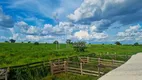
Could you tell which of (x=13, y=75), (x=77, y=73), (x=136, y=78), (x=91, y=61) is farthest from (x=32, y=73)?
(x=91, y=61)

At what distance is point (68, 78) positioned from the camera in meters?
22.0

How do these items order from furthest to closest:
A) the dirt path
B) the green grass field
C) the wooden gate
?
the green grass field → the wooden gate → the dirt path

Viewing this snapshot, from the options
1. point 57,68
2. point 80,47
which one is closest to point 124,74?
point 57,68

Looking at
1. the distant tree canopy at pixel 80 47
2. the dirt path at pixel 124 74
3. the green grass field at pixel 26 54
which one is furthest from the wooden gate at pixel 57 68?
the distant tree canopy at pixel 80 47

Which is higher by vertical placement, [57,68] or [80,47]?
[80,47]

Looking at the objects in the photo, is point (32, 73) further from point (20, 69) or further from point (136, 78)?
point (136, 78)

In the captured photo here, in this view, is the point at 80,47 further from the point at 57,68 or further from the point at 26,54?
the point at 57,68

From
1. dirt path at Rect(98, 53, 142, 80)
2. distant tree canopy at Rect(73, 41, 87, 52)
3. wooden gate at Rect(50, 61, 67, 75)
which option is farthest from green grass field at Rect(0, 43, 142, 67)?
dirt path at Rect(98, 53, 142, 80)

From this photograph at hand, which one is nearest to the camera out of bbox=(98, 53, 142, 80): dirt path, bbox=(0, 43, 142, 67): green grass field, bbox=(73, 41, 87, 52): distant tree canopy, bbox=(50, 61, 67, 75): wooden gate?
bbox=(98, 53, 142, 80): dirt path

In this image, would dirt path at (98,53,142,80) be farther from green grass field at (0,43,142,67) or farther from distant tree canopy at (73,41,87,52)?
distant tree canopy at (73,41,87,52)

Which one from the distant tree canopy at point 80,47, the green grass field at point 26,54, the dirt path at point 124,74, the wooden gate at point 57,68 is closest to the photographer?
the dirt path at point 124,74

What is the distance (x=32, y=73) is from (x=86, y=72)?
221 inches

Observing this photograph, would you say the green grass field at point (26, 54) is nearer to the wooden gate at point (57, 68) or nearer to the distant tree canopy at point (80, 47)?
the distant tree canopy at point (80, 47)

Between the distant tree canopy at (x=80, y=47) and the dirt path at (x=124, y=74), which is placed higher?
the distant tree canopy at (x=80, y=47)
